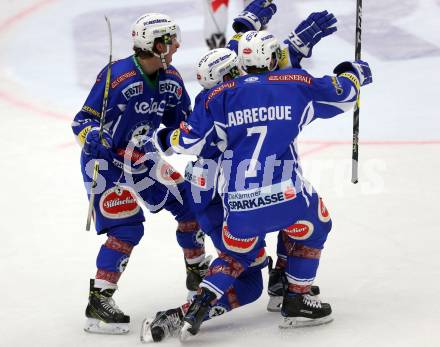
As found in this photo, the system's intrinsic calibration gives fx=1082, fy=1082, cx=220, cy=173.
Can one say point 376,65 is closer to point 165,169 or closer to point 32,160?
point 32,160

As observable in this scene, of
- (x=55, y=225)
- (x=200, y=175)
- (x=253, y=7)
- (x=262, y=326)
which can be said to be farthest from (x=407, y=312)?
(x=55, y=225)

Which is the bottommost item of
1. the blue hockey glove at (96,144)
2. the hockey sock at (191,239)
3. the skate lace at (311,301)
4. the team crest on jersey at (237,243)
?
the skate lace at (311,301)

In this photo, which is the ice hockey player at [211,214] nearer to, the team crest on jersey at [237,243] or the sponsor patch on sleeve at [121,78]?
the team crest on jersey at [237,243]

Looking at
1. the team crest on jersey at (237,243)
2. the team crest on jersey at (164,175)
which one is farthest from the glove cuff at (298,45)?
the team crest on jersey at (237,243)

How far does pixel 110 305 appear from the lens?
5.12 m

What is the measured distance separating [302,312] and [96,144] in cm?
121

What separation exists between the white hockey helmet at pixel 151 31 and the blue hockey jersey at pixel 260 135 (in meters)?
0.49

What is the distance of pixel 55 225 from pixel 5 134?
5.76ft

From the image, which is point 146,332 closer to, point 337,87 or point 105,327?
point 105,327

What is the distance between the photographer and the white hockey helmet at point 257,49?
461 centimetres

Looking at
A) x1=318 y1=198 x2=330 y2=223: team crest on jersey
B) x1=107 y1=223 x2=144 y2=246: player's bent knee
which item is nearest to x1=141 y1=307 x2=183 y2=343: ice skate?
x1=107 y1=223 x2=144 y2=246: player's bent knee

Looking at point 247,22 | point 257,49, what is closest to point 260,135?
point 257,49

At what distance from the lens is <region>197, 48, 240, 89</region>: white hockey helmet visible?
15.6ft

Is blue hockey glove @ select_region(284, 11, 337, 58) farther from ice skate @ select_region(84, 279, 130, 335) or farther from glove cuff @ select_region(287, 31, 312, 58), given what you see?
ice skate @ select_region(84, 279, 130, 335)
